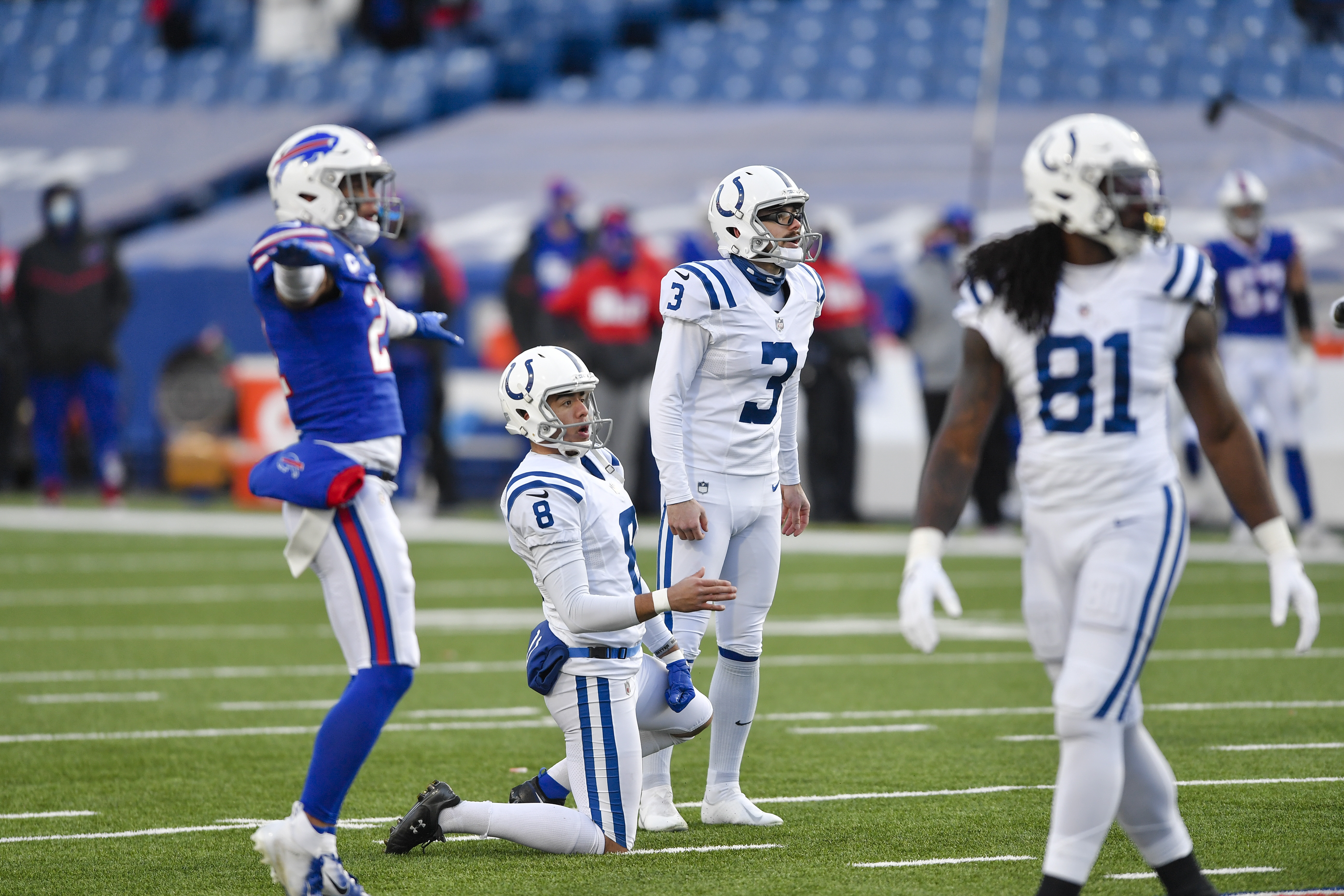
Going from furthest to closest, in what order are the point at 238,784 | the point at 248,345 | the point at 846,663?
1. the point at 248,345
2. the point at 846,663
3. the point at 238,784

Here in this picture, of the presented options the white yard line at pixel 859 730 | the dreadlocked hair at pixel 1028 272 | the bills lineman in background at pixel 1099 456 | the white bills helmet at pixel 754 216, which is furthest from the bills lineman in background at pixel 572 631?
the white yard line at pixel 859 730

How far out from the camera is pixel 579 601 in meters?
4.38

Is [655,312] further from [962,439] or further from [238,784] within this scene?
[962,439]

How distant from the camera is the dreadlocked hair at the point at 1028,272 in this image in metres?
3.52

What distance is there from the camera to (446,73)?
20.5 m

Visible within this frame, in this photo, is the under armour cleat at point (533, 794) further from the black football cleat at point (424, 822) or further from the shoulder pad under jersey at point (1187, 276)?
the shoulder pad under jersey at point (1187, 276)

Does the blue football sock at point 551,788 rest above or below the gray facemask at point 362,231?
below

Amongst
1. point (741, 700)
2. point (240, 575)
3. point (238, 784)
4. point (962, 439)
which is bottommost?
point (240, 575)

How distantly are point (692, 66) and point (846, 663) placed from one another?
42.9 feet

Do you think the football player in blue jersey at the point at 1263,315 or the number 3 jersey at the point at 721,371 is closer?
the number 3 jersey at the point at 721,371

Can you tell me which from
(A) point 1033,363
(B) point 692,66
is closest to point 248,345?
(B) point 692,66

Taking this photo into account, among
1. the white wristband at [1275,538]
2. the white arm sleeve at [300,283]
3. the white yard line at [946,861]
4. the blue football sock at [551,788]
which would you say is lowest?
the white yard line at [946,861]

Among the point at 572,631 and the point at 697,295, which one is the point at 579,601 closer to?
the point at 572,631

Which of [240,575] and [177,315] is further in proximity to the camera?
[177,315]
